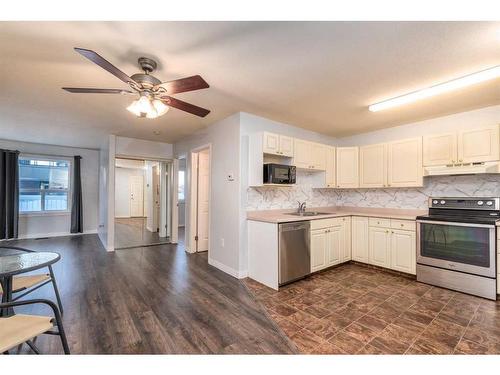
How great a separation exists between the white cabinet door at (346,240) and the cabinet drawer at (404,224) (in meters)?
0.68

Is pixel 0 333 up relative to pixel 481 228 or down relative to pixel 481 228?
down

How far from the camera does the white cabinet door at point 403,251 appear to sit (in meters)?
3.29

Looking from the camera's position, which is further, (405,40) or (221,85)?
(221,85)

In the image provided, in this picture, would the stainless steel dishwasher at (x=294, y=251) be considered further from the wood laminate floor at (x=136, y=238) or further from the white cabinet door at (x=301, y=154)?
the wood laminate floor at (x=136, y=238)

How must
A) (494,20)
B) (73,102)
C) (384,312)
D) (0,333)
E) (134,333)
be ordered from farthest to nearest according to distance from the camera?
1. (73,102)
2. (384,312)
3. (134,333)
4. (494,20)
5. (0,333)

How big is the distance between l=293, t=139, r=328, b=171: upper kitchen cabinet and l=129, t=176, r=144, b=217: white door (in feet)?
28.8

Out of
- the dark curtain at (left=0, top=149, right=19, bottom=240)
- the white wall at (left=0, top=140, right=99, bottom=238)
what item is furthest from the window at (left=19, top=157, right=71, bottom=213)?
the dark curtain at (left=0, top=149, right=19, bottom=240)

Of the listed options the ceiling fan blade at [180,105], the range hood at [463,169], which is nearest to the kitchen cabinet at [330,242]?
the range hood at [463,169]

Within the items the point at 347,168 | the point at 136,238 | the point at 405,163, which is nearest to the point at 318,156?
the point at 347,168

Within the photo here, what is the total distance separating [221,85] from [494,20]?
7.17ft

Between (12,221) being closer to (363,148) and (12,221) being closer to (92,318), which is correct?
Result: (92,318)

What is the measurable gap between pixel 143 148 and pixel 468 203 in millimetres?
5852
